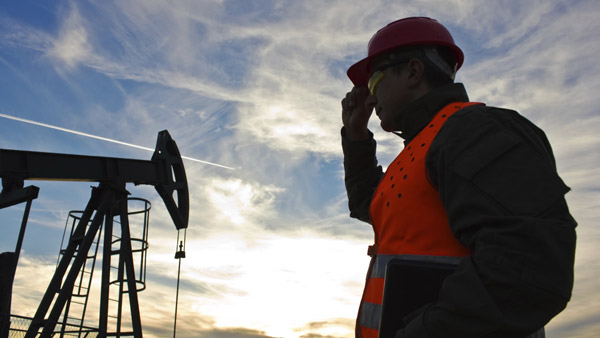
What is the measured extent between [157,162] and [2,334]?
18.5 ft

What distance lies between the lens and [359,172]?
300 centimetres

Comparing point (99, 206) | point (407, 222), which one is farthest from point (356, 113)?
point (99, 206)

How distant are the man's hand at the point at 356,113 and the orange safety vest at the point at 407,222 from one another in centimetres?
69

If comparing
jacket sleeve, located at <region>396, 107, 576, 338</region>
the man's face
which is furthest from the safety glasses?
jacket sleeve, located at <region>396, 107, 576, 338</region>

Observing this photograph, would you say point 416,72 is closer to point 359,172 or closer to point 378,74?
point 378,74

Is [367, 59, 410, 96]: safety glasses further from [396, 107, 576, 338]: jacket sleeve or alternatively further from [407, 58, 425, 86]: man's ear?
[396, 107, 576, 338]: jacket sleeve

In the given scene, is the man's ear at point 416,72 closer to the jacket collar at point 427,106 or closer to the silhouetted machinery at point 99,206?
the jacket collar at point 427,106

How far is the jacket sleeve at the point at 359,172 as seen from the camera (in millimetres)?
2957

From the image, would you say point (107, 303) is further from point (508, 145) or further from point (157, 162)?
point (508, 145)

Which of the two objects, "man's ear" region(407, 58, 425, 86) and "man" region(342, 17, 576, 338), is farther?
"man's ear" region(407, 58, 425, 86)

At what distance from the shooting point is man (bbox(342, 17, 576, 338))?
53.1 inches

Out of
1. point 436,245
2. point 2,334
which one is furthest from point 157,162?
point 436,245

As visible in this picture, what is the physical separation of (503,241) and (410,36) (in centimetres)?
124

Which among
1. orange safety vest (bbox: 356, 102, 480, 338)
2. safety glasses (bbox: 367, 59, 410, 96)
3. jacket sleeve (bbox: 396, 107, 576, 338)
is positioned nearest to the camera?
jacket sleeve (bbox: 396, 107, 576, 338)
